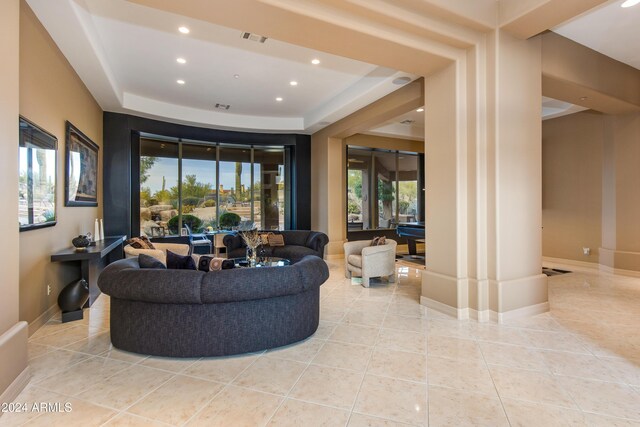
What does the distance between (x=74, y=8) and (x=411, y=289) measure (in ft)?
17.8

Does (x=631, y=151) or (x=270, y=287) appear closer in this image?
(x=270, y=287)

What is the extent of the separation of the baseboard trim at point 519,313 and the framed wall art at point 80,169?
5.58 metres

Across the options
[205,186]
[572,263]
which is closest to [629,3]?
[572,263]

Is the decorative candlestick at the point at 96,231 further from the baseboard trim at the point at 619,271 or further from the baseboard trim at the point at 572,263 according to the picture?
the baseboard trim at the point at 619,271

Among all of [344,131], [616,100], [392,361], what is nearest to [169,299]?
[392,361]

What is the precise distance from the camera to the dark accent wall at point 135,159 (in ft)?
20.4

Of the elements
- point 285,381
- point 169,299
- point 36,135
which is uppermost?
point 36,135

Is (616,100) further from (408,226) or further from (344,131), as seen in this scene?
(344,131)

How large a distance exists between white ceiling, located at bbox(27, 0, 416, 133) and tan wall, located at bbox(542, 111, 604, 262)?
14.5 ft

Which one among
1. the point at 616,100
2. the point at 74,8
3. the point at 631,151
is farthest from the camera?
the point at 631,151

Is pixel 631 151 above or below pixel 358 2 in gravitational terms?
below

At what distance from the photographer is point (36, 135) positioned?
329 cm

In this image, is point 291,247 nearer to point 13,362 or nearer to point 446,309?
point 446,309

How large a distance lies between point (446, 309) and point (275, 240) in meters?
3.93
